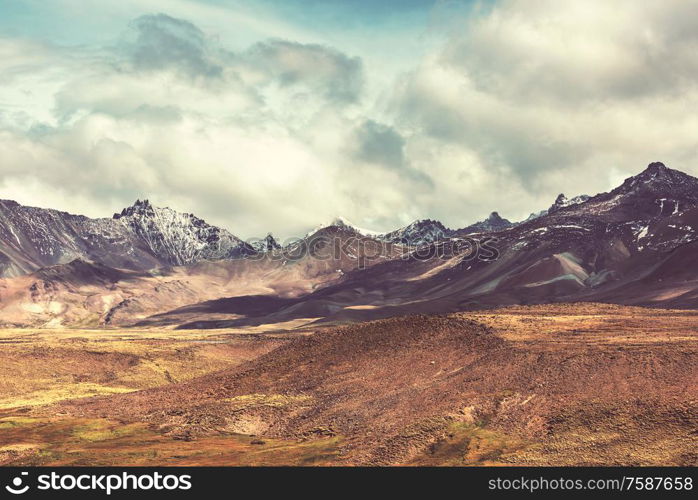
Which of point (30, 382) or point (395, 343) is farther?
point (30, 382)

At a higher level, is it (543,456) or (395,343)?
(395,343)

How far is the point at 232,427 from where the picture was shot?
80500 mm

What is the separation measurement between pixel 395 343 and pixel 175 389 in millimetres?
29601

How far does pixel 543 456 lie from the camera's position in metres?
61.2

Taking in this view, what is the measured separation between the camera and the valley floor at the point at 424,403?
6419 centimetres

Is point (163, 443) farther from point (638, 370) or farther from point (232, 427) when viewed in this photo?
point (638, 370)

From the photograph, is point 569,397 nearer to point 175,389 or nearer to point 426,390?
point 426,390

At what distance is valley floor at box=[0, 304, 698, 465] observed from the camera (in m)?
64.2

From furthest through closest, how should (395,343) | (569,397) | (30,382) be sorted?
(30,382)
(395,343)
(569,397)

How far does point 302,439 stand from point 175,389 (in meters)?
33.4

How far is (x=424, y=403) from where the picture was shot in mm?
76500
